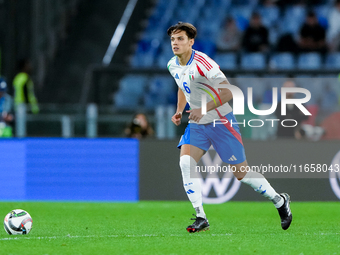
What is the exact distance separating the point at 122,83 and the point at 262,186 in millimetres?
5912

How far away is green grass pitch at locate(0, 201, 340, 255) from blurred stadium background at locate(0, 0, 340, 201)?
60 cm

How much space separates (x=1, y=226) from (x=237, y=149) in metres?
2.67

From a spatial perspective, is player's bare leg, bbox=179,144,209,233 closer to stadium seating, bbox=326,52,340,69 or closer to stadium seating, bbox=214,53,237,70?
stadium seating, bbox=214,53,237,70

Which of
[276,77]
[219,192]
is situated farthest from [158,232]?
[276,77]

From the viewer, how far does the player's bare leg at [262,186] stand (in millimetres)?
6277

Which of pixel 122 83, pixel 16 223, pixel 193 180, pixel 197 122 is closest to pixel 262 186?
pixel 193 180

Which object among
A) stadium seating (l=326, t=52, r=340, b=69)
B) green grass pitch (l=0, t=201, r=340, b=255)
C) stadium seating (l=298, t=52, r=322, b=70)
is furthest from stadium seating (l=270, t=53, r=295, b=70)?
green grass pitch (l=0, t=201, r=340, b=255)

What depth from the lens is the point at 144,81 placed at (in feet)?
39.0

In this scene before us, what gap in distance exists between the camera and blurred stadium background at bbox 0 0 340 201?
9.90m

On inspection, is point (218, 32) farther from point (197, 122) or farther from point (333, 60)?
point (197, 122)

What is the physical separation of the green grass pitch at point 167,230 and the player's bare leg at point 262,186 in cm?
16

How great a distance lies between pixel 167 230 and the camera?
21.3 ft

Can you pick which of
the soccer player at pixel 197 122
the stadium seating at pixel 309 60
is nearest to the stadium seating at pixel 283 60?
the stadium seating at pixel 309 60

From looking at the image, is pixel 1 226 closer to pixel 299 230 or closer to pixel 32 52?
pixel 299 230
